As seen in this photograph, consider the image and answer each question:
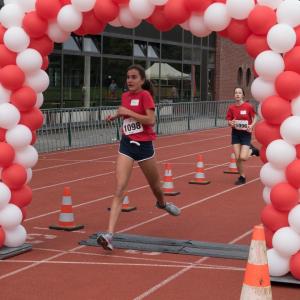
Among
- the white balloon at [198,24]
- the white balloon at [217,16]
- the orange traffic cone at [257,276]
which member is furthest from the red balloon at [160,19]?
the orange traffic cone at [257,276]

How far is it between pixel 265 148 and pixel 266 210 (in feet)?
2.10

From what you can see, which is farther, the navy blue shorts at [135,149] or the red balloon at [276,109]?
the navy blue shorts at [135,149]

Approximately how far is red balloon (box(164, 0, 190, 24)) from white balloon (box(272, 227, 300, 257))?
2.42m

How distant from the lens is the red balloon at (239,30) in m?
6.90

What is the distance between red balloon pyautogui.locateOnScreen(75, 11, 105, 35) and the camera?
25.0ft

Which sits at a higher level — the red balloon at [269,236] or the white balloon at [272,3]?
the white balloon at [272,3]

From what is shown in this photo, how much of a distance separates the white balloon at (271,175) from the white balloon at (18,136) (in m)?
2.68

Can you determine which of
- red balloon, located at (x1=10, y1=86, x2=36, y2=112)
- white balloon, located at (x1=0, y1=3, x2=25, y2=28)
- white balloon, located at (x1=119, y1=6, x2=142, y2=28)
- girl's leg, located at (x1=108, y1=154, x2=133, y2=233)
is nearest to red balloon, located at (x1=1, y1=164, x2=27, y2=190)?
→ red balloon, located at (x1=10, y1=86, x2=36, y2=112)

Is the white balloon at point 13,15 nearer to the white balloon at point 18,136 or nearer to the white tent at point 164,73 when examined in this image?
the white balloon at point 18,136

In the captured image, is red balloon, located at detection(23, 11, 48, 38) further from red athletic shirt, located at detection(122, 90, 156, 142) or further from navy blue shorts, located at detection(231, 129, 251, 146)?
navy blue shorts, located at detection(231, 129, 251, 146)

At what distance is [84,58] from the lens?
84.7 ft

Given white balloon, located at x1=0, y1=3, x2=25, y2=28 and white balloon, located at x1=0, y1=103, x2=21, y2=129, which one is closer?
white balloon, located at x1=0, y1=103, x2=21, y2=129

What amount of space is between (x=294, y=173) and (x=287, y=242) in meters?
0.65

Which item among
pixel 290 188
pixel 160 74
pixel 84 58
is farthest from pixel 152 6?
pixel 160 74
